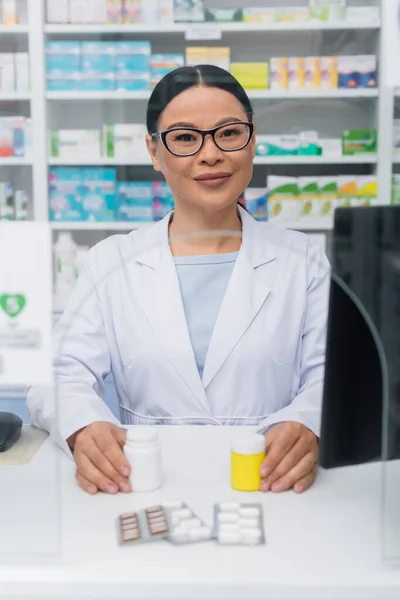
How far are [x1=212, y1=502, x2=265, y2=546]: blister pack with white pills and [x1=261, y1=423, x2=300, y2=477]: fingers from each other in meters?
0.10

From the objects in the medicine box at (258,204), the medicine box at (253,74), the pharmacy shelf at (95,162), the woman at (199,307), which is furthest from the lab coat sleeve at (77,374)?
the medicine box at (253,74)

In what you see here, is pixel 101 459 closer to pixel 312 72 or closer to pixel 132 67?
pixel 132 67

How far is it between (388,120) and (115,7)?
1096 millimetres

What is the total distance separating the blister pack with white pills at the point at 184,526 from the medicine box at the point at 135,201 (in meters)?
1.77

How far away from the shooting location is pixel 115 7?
2527 mm

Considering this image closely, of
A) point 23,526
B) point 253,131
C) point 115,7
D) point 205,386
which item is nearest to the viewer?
point 23,526

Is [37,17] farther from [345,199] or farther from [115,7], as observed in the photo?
[345,199]

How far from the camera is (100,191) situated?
2.48 metres

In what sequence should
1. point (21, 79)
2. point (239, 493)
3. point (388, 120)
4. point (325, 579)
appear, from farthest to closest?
point (388, 120) < point (21, 79) < point (239, 493) < point (325, 579)

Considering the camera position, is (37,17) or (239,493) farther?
(37,17)

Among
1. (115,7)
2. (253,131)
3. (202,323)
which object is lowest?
(202,323)

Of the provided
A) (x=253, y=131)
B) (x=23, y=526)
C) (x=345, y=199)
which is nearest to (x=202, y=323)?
(x=253, y=131)

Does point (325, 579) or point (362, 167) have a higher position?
point (362, 167)

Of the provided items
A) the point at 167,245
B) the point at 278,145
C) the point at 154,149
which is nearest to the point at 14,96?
the point at 154,149
